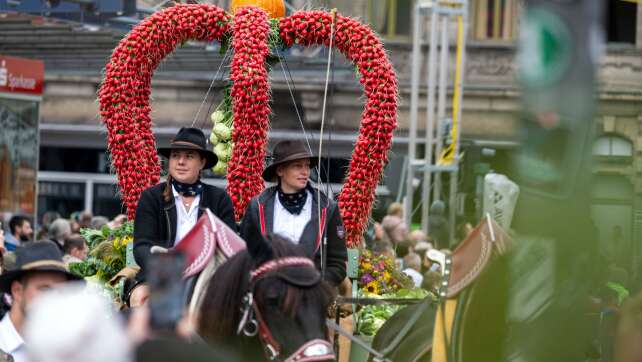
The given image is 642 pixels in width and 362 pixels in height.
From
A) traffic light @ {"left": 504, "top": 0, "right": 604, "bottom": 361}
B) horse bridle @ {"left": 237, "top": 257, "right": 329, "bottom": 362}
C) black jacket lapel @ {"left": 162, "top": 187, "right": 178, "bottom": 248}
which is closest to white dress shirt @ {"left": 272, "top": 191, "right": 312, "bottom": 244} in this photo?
black jacket lapel @ {"left": 162, "top": 187, "right": 178, "bottom": 248}

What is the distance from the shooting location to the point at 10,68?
64.3 feet

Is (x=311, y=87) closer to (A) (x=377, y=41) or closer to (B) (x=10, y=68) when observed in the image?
(B) (x=10, y=68)

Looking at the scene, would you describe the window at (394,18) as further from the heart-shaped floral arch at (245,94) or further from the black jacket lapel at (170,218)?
the black jacket lapel at (170,218)

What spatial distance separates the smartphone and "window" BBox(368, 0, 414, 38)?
28604 mm

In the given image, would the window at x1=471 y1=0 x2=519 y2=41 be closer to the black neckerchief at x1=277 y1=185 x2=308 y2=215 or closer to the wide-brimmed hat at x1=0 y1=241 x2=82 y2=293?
the black neckerchief at x1=277 y1=185 x2=308 y2=215

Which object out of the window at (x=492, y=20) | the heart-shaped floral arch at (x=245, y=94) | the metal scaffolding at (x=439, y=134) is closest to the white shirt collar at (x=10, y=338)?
the heart-shaped floral arch at (x=245, y=94)

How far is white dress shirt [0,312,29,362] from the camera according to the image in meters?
5.85

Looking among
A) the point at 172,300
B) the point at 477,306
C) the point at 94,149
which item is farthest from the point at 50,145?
the point at 172,300

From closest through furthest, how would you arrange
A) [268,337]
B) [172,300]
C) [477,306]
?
[172,300] → [268,337] → [477,306]

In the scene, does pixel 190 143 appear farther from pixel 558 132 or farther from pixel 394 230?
pixel 394 230

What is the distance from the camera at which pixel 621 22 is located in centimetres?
667

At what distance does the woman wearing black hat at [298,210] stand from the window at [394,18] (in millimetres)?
24814

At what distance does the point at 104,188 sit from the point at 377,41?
901 inches

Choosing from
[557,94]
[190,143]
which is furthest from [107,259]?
[557,94]
